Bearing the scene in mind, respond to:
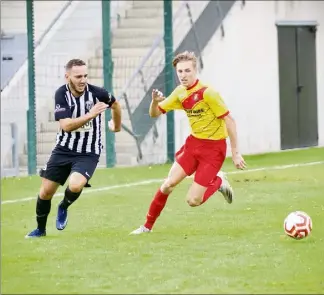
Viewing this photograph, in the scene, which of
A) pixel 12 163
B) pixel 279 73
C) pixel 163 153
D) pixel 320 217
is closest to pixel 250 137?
pixel 279 73

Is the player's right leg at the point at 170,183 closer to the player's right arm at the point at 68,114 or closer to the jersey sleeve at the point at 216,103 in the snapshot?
the jersey sleeve at the point at 216,103

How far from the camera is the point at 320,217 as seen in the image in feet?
42.8

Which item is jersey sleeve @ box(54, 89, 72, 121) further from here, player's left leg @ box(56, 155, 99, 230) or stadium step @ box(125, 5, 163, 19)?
stadium step @ box(125, 5, 163, 19)

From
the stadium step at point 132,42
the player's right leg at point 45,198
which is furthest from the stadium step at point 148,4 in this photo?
the player's right leg at point 45,198

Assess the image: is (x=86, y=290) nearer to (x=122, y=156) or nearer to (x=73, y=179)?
(x=73, y=179)

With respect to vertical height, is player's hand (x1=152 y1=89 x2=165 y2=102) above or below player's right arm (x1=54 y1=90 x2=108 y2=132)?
above

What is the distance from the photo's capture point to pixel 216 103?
11844 millimetres

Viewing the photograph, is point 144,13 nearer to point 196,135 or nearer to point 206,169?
point 196,135

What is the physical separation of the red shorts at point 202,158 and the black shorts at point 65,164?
3.10ft

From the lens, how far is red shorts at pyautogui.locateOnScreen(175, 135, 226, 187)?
12.1m

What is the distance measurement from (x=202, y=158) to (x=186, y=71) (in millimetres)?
953

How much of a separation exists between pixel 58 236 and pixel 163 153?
33.5ft

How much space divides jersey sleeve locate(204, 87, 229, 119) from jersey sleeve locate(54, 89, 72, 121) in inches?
53.6

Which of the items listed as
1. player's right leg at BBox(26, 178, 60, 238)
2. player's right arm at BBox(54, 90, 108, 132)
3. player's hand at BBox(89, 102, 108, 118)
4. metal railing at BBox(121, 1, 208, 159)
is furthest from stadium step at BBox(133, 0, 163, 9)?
player's hand at BBox(89, 102, 108, 118)
